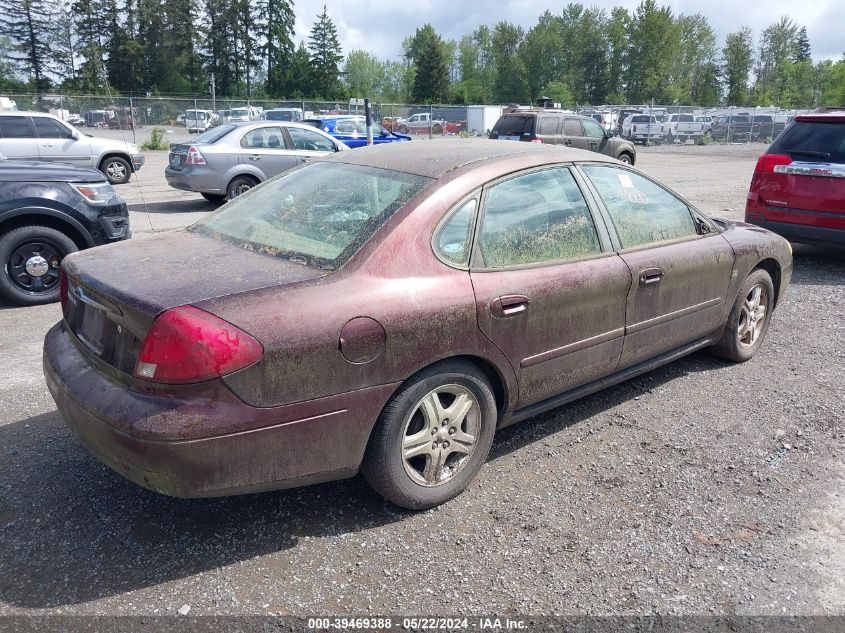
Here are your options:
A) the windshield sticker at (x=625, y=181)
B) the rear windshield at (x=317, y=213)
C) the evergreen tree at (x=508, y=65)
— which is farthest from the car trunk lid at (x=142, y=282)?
the evergreen tree at (x=508, y=65)

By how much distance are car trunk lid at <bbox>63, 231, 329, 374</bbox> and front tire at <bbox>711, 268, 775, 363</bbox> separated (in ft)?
10.4

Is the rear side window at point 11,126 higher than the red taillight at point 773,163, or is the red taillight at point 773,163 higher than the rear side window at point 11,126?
the rear side window at point 11,126

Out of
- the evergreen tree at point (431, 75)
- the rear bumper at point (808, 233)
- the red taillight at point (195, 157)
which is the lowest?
the rear bumper at point (808, 233)

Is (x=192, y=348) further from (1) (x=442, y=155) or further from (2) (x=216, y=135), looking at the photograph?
(2) (x=216, y=135)

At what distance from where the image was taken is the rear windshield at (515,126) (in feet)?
59.0

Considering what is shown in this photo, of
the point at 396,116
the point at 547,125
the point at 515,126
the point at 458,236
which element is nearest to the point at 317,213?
the point at 458,236

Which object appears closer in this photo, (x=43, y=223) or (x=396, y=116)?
(x=43, y=223)

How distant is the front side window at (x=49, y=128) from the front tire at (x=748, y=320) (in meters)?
15.0

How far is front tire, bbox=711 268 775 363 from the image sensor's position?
15.6 feet

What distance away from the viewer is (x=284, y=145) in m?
12.8

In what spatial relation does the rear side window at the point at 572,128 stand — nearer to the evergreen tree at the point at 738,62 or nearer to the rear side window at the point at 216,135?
the rear side window at the point at 216,135

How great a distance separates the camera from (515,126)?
1827 centimetres

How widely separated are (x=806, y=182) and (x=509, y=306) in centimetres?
581

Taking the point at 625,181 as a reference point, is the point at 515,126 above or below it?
above
